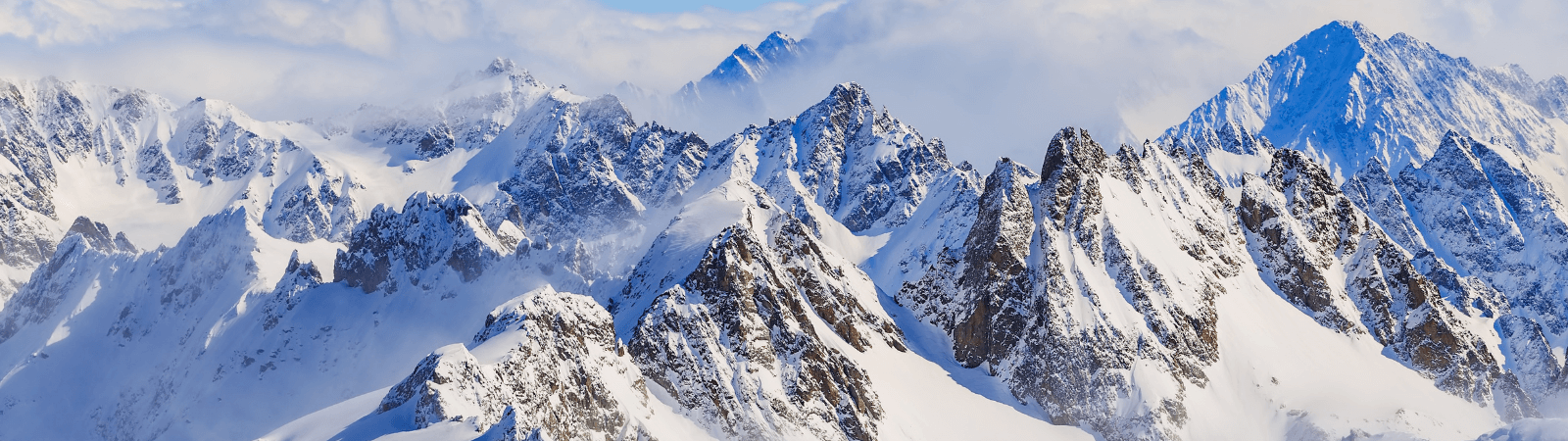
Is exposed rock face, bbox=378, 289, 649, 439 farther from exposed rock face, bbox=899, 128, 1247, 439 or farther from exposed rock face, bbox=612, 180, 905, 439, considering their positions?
exposed rock face, bbox=899, 128, 1247, 439

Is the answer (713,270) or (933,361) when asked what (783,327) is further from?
(933,361)

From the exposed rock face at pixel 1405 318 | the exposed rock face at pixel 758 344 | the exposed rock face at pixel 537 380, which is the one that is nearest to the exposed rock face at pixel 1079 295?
the exposed rock face at pixel 1405 318

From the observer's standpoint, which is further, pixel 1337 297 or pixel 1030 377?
pixel 1337 297

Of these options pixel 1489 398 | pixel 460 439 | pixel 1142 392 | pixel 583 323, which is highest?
pixel 1489 398

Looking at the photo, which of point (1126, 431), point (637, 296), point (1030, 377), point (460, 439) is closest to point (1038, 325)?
point (1030, 377)

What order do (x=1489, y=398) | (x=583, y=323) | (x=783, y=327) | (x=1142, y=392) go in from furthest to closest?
(x=1489, y=398) < (x=1142, y=392) < (x=783, y=327) < (x=583, y=323)

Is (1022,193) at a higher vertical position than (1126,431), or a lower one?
higher

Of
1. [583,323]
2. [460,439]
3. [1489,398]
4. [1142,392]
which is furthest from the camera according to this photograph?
[1489,398]
